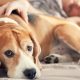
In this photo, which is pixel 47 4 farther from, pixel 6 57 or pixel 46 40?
pixel 6 57

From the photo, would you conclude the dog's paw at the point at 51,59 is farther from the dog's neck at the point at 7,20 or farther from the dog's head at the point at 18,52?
the dog's neck at the point at 7,20

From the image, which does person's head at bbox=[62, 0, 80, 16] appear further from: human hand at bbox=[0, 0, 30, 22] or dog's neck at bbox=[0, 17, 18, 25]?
dog's neck at bbox=[0, 17, 18, 25]

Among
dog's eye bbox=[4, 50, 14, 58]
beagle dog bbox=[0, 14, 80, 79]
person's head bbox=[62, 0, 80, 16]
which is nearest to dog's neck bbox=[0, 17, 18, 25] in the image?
beagle dog bbox=[0, 14, 80, 79]

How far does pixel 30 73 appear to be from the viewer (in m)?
1.13

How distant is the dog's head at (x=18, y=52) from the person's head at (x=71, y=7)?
37 cm

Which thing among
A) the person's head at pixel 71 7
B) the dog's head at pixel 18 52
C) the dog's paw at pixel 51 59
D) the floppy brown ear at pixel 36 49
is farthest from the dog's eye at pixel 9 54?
the person's head at pixel 71 7

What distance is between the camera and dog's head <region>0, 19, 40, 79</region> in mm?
1121

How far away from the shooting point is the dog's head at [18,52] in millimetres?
1121

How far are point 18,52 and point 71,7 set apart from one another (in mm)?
514

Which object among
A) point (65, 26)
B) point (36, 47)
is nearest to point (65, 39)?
point (65, 26)

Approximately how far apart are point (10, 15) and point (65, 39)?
0.87 feet

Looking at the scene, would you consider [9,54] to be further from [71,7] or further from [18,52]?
[71,7]

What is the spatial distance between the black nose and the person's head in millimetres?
508

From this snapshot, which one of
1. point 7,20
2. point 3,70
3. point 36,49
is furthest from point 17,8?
point 3,70
